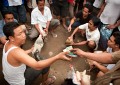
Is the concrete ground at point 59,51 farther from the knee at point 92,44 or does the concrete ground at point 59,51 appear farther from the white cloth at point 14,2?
the white cloth at point 14,2

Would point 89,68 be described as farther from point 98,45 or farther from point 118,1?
point 118,1

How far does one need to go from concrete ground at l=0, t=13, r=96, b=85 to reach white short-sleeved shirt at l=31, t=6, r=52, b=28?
0.45m

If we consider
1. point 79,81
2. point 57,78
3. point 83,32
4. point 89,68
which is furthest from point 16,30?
point 83,32

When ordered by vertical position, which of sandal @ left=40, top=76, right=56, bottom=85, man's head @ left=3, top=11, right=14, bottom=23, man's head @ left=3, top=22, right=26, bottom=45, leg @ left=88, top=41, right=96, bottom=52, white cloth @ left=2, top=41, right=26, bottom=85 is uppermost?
man's head @ left=3, top=22, right=26, bottom=45

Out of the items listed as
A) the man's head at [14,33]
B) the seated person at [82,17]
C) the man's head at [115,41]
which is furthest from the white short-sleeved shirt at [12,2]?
the man's head at [115,41]

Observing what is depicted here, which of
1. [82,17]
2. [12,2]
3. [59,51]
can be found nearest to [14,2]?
[12,2]

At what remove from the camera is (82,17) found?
16.7ft

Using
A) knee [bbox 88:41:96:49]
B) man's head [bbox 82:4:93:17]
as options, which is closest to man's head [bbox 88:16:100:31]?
knee [bbox 88:41:96:49]

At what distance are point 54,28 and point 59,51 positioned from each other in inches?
30.2

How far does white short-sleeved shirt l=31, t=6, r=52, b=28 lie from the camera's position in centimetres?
474

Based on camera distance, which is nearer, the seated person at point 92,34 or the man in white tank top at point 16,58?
the man in white tank top at point 16,58

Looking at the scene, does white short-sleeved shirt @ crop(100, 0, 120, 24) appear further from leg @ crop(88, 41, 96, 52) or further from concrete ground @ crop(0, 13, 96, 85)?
concrete ground @ crop(0, 13, 96, 85)

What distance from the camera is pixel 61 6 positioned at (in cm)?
537

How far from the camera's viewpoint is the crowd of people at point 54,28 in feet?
9.09
